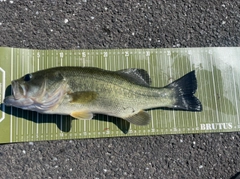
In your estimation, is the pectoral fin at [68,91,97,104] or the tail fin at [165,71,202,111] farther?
the tail fin at [165,71,202,111]

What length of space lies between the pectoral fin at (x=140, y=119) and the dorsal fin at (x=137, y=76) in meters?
0.40

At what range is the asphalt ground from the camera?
3062mm

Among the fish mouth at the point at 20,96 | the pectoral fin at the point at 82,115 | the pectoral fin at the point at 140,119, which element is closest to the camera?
the fish mouth at the point at 20,96

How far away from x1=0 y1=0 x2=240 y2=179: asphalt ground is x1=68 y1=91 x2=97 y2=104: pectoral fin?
637 mm

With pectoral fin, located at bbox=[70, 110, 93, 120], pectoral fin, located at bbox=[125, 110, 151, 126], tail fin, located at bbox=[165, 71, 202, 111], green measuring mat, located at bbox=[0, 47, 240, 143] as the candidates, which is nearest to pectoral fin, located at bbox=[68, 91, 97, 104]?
pectoral fin, located at bbox=[70, 110, 93, 120]

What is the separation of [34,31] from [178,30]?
209 cm

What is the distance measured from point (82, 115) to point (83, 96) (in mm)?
257

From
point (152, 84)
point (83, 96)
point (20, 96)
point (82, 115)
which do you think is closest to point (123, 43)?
point (152, 84)

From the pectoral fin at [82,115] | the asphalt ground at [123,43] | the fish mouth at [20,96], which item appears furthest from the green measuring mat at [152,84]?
the fish mouth at [20,96]

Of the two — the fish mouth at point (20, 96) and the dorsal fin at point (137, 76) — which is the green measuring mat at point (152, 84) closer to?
the dorsal fin at point (137, 76)

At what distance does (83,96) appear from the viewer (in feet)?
9.07

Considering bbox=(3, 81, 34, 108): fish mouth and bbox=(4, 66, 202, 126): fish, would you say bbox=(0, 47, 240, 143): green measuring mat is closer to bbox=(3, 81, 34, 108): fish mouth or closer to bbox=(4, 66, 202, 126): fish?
bbox=(4, 66, 202, 126): fish

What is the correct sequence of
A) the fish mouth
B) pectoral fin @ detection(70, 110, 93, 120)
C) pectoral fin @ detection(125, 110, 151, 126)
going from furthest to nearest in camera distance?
pectoral fin @ detection(125, 110, 151, 126), pectoral fin @ detection(70, 110, 93, 120), the fish mouth

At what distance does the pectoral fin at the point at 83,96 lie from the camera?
2.75m
